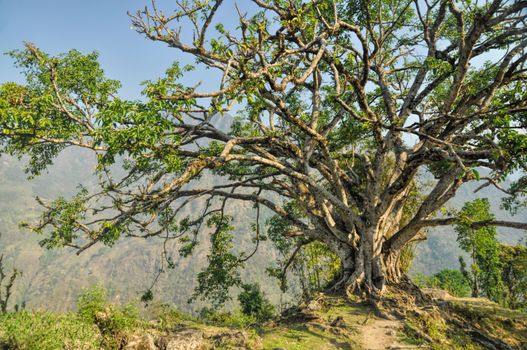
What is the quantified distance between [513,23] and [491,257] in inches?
1370

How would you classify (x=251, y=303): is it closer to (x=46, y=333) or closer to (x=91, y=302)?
(x=91, y=302)

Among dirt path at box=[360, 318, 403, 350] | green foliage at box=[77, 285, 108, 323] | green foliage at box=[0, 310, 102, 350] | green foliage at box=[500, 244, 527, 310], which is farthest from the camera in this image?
green foliage at box=[500, 244, 527, 310]

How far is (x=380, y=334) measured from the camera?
1285 centimetres

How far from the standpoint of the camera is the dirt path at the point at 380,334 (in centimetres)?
1206

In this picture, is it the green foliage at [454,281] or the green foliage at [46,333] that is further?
the green foliage at [454,281]

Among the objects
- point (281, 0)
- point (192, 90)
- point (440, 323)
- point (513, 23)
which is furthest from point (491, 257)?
point (192, 90)

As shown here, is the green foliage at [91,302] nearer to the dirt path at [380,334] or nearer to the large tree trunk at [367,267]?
the dirt path at [380,334]

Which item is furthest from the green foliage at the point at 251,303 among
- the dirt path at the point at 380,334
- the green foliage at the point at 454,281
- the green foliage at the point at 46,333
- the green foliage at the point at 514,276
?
the green foliage at the point at 514,276

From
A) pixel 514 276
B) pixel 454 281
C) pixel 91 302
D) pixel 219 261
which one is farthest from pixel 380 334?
pixel 454 281

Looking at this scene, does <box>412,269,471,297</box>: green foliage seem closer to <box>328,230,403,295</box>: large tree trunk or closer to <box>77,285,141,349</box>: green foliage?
<box>328,230,403,295</box>: large tree trunk

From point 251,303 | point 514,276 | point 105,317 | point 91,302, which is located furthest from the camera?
point 514,276

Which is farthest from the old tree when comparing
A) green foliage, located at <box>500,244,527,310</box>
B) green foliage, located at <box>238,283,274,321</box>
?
green foliage, located at <box>500,244,527,310</box>

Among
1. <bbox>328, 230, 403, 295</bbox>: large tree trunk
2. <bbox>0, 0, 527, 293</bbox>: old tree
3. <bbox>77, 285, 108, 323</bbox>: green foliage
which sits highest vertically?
<bbox>0, 0, 527, 293</bbox>: old tree

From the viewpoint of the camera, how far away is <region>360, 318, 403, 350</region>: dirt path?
1206 centimetres
